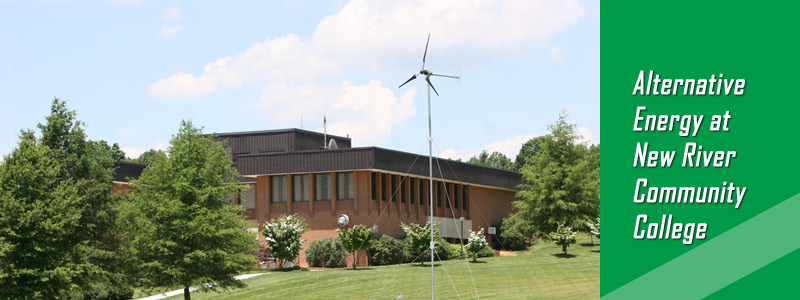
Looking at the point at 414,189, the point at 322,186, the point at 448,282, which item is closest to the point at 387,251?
the point at 322,186

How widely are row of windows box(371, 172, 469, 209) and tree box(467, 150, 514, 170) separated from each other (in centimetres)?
7045

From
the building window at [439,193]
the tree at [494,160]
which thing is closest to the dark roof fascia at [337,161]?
the building window at [439,193]

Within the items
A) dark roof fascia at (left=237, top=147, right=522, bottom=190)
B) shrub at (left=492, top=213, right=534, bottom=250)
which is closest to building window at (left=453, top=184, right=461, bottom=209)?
shrub at (left=492, top=213, right=534, bottom=250)

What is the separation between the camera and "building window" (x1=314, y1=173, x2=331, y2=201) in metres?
49.7

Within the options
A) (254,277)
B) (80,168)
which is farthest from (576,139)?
(80,168)

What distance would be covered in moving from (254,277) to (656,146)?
26.0 meters

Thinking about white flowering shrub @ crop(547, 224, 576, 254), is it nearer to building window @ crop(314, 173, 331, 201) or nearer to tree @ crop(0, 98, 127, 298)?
building window @ crop(314, 173, 331, 201)

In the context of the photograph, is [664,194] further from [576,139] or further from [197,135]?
[576,139]

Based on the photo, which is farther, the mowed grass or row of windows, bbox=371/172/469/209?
row of windows, bbox=371/172/469/209

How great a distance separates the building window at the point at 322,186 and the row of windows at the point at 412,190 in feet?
8.39

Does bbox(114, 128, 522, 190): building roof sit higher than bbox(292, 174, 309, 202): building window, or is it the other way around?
bbox(114, 128, 522, 190): building roof

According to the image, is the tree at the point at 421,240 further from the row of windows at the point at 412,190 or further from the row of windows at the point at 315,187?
the row of windows at the point at 315,187

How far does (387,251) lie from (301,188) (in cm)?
658

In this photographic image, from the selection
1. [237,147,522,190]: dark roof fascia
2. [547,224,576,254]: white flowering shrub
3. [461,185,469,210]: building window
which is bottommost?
[547,224,576,254]: white flowering shrub
